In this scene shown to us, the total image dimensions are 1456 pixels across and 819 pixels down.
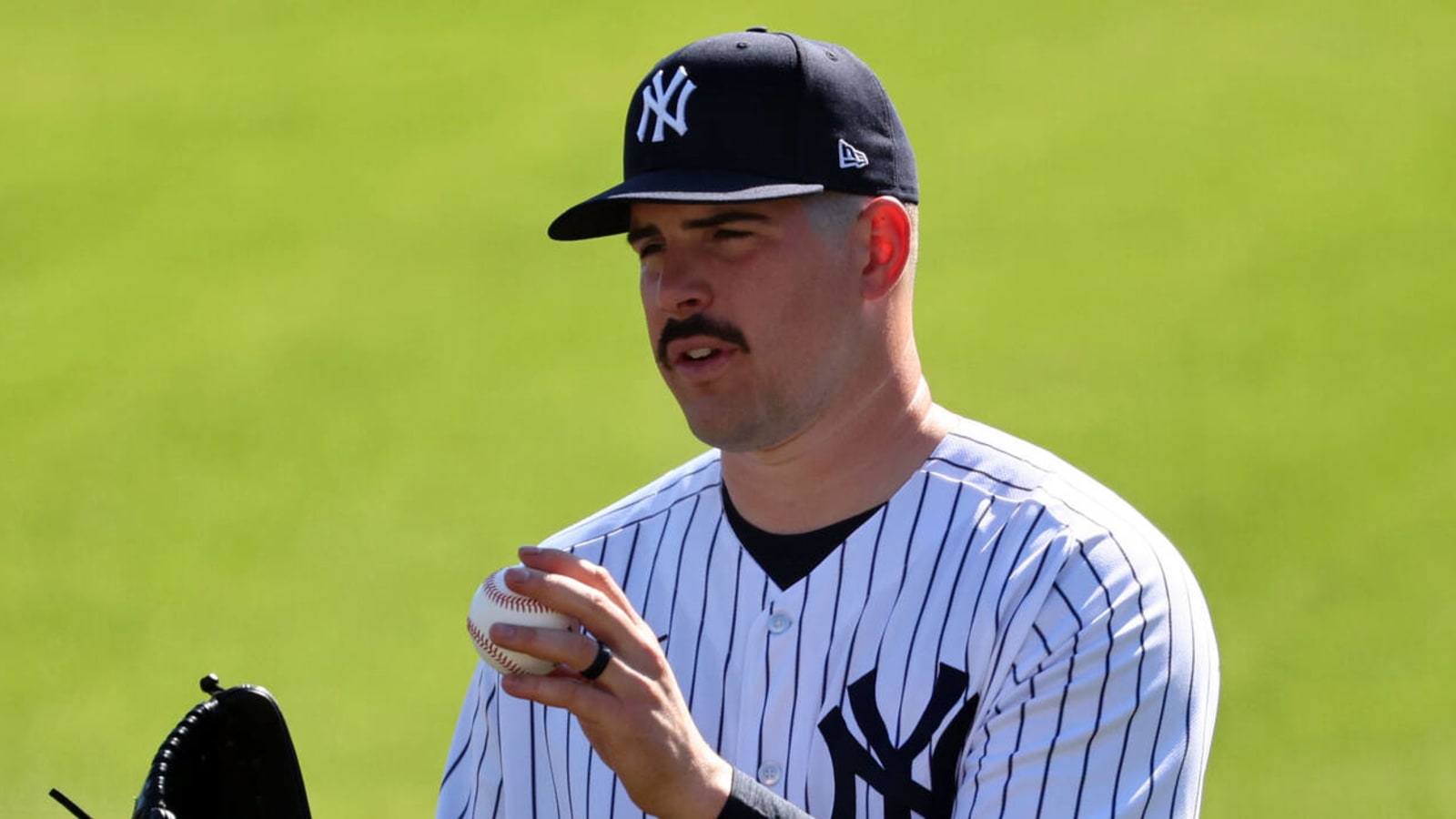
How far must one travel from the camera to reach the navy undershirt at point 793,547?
7.91ft

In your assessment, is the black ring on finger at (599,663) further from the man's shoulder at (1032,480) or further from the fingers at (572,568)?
the man's shoulder at (1032,480)

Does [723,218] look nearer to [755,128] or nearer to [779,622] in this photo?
[755,128]

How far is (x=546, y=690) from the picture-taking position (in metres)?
1.93

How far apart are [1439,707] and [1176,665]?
18.0 feet

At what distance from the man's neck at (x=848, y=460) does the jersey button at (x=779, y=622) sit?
0.43ft

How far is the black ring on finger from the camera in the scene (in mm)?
1938

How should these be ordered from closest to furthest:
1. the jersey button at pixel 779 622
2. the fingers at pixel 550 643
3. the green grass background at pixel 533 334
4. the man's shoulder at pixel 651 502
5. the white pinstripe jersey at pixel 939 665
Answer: the fingers at pixel 550 643 < the white pinstripe jersey at pixel 939 665 < the jersey button at pixel 779 622 < the man's shoulder at pixel 651 502 < the green grass background at pixel 533 334

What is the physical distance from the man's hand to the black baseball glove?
60 cm

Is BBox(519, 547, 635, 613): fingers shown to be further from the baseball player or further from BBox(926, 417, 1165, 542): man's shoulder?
BBox(926, 417, 1165, 542): man's shoulder

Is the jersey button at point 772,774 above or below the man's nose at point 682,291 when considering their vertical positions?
below

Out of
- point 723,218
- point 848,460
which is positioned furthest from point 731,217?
point 848,460

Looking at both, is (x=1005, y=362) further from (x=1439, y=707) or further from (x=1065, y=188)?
(x=1439, y=707)

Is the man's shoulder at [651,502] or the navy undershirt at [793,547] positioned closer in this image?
the navy undershirt at [793,547]

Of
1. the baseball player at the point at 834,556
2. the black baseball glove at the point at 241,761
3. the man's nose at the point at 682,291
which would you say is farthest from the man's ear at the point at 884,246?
the black baseball glove at the point at 241,761
